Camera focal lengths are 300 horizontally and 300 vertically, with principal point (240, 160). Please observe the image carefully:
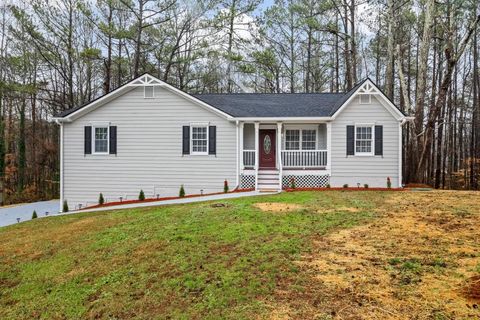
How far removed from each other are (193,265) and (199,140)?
31.6 ft

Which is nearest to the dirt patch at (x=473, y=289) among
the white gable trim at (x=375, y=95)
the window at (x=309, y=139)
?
the white gable trim at (x=375, y=95)

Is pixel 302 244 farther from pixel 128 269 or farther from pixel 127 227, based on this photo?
pixel 127 227

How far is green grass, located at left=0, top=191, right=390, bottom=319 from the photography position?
3.94m

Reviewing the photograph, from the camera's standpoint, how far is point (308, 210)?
8.27 meters

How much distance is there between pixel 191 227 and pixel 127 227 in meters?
1.95

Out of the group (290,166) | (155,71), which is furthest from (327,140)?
(155,71)

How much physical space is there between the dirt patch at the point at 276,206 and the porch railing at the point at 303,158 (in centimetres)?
503

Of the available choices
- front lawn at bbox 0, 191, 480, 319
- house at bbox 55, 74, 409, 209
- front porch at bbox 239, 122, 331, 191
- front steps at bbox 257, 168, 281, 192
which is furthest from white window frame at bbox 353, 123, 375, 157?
front lawn at bbox 0, 191, 480, 319

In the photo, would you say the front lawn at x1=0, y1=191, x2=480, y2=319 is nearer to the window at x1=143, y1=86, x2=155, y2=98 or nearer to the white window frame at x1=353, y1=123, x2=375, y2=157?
the white window frame at x1=353, y1=123, x2=375, y2=157

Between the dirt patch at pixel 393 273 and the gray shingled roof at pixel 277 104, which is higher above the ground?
the gray shingled roof at pixel 277 104

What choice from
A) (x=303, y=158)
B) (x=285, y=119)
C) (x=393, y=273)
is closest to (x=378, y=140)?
(x=303, y=158)

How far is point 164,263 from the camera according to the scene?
16.7ft

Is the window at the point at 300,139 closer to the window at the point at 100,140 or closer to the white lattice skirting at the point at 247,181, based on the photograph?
the white lattice skirting at the point at 247,181

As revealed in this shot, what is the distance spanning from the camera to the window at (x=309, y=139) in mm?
15016
